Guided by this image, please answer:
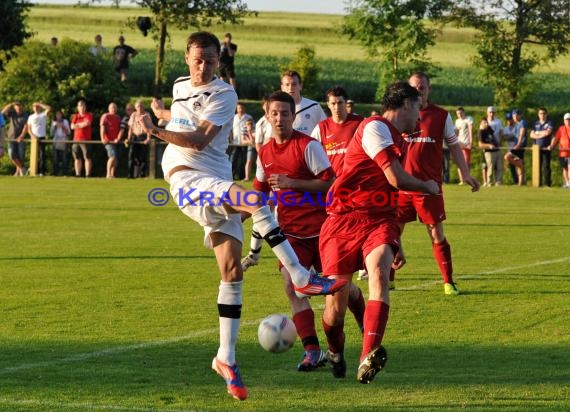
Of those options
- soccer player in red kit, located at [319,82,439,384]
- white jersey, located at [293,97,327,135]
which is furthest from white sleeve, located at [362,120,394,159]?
white jersey, located at [293,97,327,135]

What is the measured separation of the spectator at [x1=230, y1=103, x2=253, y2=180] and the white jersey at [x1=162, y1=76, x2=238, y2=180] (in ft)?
88.1

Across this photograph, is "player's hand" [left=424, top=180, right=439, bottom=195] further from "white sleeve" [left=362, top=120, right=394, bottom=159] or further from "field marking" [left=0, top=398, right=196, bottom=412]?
"field marking" [left=0, top=398, right=196, bottom=412]

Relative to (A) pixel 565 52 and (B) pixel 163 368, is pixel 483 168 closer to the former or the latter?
(A) pixel 565 52

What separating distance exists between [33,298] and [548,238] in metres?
9.54

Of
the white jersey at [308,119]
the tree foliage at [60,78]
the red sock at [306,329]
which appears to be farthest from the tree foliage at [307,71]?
the red sock at [306,329]

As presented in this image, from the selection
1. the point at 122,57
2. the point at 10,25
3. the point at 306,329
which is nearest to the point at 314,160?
the point at 306,329

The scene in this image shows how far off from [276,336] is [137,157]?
28.5 meters

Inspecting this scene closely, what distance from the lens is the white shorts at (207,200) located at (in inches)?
315

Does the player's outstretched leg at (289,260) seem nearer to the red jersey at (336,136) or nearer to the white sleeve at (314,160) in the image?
the white sleeve at (314,160)

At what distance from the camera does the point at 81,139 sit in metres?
36.8

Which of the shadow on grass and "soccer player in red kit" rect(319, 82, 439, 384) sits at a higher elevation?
"soccer player in red kit" rect(319, 82, 439, 384)

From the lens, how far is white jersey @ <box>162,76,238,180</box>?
828cm

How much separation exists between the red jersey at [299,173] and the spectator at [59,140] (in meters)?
27.8

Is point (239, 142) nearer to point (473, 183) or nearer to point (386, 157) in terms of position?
point (473, 183)
